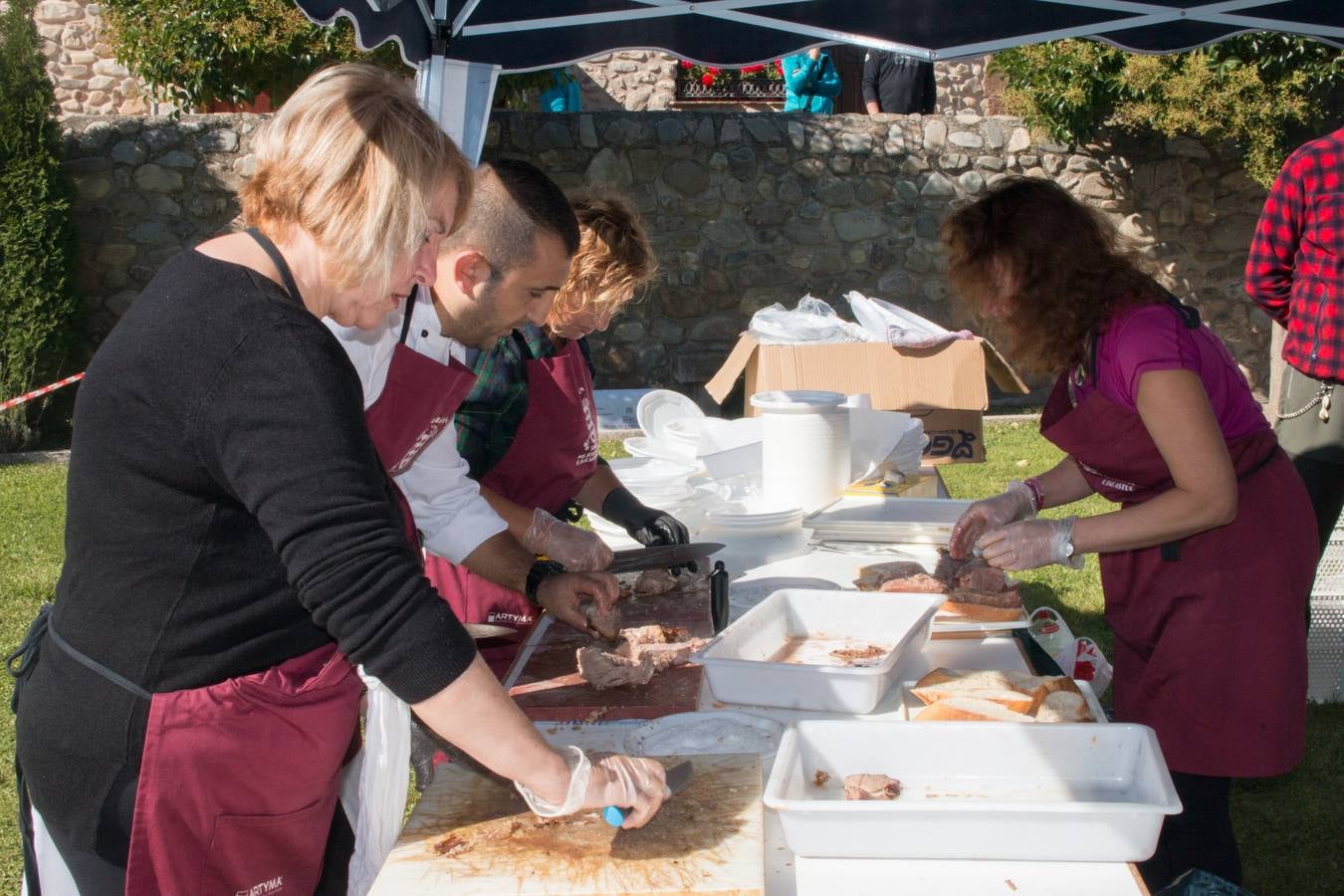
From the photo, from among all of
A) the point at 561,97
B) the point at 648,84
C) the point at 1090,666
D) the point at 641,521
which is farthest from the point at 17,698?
the point at 648,84

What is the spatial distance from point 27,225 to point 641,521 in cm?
666

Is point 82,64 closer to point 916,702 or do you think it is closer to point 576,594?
point 576,594

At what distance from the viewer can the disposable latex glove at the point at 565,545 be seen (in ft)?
8.27

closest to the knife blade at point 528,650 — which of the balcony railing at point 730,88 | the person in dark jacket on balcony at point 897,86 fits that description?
the person in dark jacket on balcony at point 897,86

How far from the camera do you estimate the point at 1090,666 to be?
308 centimetres

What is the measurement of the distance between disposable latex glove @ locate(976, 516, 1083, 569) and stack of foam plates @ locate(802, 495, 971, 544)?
0.59m

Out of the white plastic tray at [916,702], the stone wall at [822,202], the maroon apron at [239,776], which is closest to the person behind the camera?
the maroon apron at [239,776]

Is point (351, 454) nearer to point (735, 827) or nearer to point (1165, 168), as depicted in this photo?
point (735, 827)

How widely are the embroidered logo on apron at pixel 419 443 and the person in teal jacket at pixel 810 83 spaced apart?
9.10 meters

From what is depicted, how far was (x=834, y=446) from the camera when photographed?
344 cm

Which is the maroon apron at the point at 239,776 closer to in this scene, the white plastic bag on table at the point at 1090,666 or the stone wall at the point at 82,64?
the white plastic bag on table at the point at 1090,666

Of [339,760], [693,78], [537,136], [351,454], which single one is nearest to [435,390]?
[339,760]

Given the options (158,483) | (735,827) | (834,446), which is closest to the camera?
(158,483)

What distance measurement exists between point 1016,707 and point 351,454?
3.43ft
